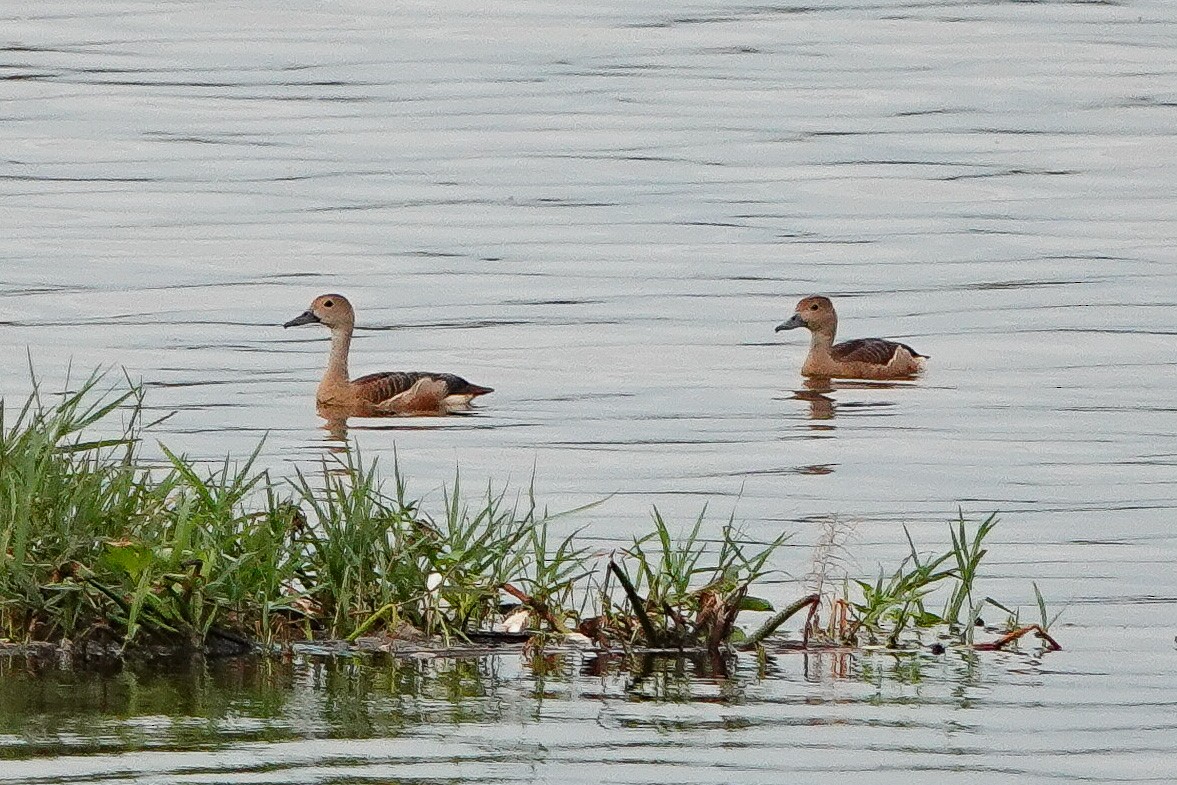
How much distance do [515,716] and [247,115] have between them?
21.2 m

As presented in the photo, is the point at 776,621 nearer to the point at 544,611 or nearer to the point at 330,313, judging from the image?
the point at 544,611

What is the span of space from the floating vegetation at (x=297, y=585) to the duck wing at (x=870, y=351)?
9122 mm

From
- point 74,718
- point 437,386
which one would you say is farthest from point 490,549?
point 437,386

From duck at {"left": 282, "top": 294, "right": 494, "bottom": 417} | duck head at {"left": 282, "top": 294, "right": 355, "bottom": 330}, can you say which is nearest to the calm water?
duck at {"left": 282, "top": 294, "right": 494, "bottom": 417}

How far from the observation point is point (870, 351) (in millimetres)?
17125

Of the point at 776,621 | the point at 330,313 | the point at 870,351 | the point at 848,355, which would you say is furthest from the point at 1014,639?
the point at 330,313

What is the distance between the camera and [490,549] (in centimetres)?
766

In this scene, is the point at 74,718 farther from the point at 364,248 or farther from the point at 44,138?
the point at 44,138

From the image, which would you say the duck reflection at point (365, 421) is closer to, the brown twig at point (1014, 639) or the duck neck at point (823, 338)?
the duck neck at point (823, 338)

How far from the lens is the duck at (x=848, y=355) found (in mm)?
16891

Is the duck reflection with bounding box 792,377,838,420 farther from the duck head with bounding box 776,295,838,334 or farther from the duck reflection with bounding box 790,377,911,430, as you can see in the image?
the duck head with bounding box 776,295,838,334

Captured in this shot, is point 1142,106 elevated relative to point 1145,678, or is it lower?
elevated

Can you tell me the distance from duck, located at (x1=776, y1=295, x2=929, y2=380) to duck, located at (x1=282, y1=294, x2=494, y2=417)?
249 cm

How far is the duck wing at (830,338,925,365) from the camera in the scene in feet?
55.7
